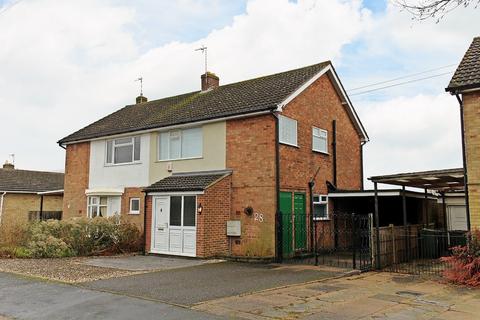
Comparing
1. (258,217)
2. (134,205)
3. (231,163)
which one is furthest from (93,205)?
(258,217)

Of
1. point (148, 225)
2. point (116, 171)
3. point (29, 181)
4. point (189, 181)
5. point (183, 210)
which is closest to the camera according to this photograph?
point (183, 210)

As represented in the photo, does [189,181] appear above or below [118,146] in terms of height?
below

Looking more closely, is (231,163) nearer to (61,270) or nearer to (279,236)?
(279,236)

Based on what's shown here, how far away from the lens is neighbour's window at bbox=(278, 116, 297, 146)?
15.5 meters

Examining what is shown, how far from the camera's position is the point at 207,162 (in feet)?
55.2

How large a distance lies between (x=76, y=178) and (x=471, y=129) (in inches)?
701

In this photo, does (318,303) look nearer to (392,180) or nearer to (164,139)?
(392,180)

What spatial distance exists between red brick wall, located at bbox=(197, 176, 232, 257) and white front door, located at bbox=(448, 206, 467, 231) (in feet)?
33.4

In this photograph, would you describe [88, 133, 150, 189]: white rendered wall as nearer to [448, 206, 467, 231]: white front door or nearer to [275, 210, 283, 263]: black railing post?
[275, 210, 283, 263]: black railing post

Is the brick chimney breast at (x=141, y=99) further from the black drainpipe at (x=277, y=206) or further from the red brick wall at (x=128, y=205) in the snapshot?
the black drainpipe at (x=277, y=206)

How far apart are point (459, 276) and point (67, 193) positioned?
732 inches

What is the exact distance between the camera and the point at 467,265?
33.4 ft

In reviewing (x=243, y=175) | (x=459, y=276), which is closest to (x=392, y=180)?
(x=459, y=276)

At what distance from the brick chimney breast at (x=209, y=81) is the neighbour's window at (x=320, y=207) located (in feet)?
26.6
